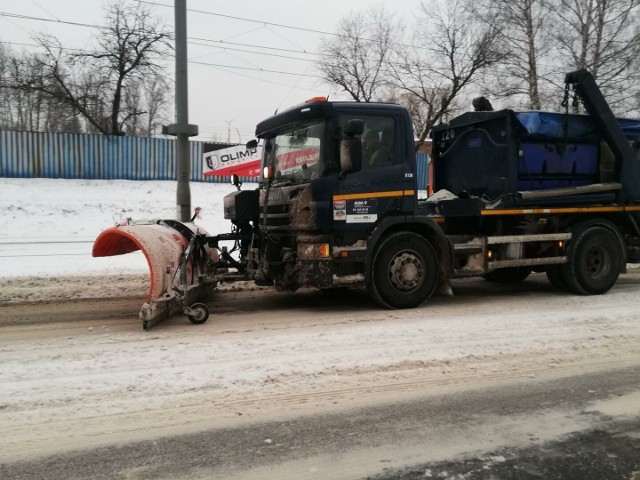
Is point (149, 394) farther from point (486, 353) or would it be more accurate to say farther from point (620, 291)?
point (620, 291)

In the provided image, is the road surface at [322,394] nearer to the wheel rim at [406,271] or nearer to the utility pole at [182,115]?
the wheel rim at [406,271]

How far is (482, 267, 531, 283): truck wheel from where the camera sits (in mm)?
9984

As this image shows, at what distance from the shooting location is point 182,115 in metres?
11.0

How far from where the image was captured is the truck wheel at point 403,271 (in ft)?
23.7

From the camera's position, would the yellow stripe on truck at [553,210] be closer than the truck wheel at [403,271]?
No

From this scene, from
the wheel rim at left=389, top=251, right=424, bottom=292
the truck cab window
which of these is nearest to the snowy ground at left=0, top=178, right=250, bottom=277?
the wheel rim at left=389, top=251, right=424, bottom=292

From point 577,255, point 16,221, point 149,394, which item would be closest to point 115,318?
point 149,394

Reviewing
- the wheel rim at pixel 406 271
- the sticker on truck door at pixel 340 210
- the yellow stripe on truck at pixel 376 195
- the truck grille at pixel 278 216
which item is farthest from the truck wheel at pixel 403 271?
the truck grille at pixel 278 216

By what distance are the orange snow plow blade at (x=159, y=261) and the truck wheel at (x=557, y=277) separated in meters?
5.70

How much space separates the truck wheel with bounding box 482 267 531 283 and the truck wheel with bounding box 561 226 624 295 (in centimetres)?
131

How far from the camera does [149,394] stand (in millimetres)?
4324

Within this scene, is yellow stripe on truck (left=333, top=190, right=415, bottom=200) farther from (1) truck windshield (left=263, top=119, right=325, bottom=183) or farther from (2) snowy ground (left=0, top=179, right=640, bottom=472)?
(2) snowy ground (left=0, top=179, right=640, bottom=472)

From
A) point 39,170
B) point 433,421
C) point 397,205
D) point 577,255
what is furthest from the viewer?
point 39,170

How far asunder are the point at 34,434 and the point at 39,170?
21064mm
